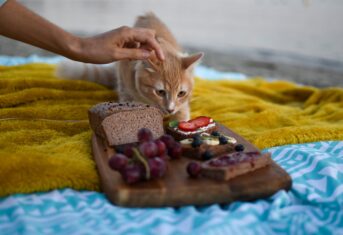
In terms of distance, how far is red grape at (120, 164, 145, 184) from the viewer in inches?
52.1

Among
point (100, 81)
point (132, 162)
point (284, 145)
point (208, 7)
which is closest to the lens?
point (132, 162)

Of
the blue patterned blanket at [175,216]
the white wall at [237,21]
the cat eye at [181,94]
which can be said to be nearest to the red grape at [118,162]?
the blue patterned blanket at [175,216]

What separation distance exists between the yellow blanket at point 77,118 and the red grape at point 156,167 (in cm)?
24

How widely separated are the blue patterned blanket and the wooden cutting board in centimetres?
2

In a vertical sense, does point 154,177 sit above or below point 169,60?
below

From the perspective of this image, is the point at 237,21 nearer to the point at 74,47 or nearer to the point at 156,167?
the point at 74,47

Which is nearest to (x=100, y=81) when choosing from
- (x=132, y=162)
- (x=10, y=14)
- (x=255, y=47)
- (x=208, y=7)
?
(x=10, y=14)

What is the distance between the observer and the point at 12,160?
1463mm

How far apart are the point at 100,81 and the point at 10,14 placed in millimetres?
1267

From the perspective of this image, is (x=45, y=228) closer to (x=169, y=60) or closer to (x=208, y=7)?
(x=169, y=60)

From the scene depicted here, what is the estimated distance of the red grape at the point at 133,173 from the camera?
1.32 meters

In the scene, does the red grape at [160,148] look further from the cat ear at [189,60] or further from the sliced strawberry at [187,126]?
the cat ear at [189,60]

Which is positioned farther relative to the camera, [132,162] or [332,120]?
[332,120]

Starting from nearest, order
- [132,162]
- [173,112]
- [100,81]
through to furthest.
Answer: [132,162]
[173,112]
[100,81]
